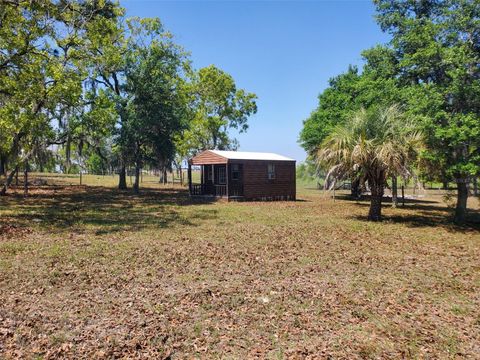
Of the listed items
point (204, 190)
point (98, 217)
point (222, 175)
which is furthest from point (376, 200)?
point (204, 190)

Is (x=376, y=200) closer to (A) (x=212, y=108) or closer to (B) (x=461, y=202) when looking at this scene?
(B) (x=461, y=202)

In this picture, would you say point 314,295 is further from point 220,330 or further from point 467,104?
point 467,104

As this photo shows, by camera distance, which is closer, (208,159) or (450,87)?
(450,87)

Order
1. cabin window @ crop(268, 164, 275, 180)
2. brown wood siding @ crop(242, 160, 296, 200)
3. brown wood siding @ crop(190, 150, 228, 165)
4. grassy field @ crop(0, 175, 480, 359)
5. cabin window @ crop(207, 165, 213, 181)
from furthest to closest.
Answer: cabin window @ crop(207, 165, 213, 181) < cabin window @ crop(268, 164, 275, 180) < brown wood siding @ crop(242, 160, 296, 200) < brown wood siding @ crop(190, 150, 228, 165) < grassy field @ crop(0, 175, 480, 359)

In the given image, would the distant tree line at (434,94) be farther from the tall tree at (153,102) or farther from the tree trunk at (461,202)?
the tall tree at (153,102)

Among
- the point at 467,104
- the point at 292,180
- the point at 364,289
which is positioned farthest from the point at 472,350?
the point at 292,180

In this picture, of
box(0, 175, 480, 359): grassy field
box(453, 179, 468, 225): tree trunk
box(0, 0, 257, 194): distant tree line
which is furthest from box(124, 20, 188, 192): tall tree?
box(453, 179, 468, 225): tree trunk

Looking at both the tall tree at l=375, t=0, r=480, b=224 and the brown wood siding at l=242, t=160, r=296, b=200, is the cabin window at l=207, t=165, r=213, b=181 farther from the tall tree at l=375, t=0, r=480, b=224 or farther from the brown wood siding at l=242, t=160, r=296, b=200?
the tall tree at l=375, t=0, r=480, b=224

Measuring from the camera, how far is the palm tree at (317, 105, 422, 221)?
46.4 feet

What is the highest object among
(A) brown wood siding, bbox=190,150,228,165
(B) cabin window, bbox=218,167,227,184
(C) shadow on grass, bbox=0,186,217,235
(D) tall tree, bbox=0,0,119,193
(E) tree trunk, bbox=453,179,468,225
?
(D) tall tree, bbox=0,0,119,193

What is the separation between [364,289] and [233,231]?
6680 mm

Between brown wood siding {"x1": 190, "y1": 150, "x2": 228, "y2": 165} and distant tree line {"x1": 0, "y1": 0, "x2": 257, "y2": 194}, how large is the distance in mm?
6626

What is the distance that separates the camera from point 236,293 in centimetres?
649

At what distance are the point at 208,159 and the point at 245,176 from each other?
9.98 ft
